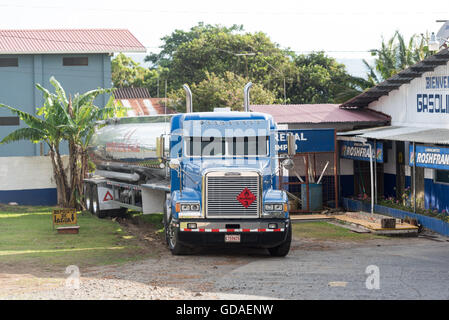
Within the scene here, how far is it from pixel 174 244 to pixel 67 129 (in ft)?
44.3

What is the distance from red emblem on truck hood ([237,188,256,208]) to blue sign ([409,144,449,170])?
703 cm

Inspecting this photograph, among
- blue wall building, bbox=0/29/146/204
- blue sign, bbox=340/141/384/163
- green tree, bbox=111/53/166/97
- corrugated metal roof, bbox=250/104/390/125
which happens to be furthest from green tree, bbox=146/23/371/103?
blue sign, bbox=340/141/384/163

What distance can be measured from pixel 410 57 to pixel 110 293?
33.3m

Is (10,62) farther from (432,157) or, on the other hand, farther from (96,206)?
(432,157)

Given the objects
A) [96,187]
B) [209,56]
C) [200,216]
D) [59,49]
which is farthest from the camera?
[209,56]

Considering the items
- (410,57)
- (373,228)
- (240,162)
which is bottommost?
(373,228)

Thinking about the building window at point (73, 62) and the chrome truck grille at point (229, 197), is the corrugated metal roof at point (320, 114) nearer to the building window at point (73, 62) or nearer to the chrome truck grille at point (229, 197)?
the chrome truck grille at point (229, 197)

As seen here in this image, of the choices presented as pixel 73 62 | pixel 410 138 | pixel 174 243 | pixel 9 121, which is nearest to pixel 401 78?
pixel 410 138

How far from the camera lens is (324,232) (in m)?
23.5

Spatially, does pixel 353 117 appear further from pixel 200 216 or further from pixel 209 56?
pixel 209 56

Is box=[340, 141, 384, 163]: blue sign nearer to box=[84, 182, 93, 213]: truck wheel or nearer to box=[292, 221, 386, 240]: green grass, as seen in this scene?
box=[292, 221, 386, 240]: green grass

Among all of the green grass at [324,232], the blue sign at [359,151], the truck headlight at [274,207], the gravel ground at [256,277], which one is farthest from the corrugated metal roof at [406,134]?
the truck headlight at [274,207]
